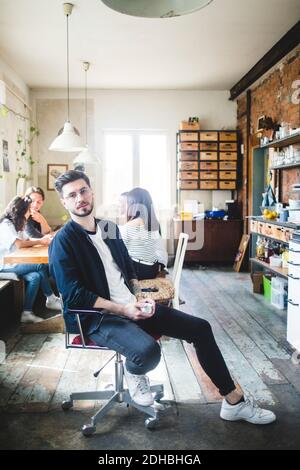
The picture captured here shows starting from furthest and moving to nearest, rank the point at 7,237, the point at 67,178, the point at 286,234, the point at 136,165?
the point at 136,165 → the point at 286,234 → the point at 7,237 → the point at 67,178

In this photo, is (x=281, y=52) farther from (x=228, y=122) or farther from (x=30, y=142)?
(x=30, y=142)

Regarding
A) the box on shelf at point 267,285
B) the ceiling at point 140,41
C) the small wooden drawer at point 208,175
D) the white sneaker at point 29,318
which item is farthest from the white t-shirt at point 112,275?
the small wooden drawer at point 208,175

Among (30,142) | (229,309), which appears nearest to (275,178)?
(229,309)

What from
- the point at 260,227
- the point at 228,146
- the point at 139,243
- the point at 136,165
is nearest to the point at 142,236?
the point at 139,243

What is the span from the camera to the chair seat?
336 centimetres

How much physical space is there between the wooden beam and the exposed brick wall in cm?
13

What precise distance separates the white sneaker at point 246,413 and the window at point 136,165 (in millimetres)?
6214

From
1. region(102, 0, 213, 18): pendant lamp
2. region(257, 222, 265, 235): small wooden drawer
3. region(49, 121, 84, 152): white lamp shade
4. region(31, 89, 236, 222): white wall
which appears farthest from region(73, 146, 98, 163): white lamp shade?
region(102, 0, 213, 18): pendant lamp

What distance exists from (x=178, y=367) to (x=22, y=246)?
7.01 ft

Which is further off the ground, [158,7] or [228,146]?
[228,146]

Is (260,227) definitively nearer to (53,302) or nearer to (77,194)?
(53,302)

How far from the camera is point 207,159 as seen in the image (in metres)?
8.01

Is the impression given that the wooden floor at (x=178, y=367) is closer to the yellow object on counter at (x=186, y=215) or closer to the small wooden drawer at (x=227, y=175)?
the yellow object on counter at (x=186, y=215)

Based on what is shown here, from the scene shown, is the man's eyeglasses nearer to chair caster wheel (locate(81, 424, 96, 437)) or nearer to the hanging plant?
chair caster wheel (locate(81, 424, 96, 437))
